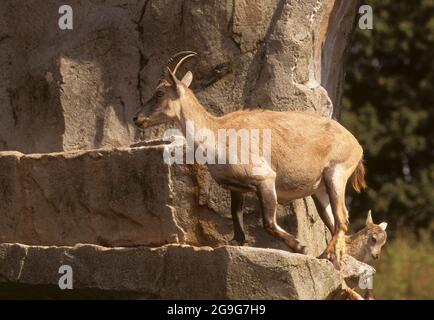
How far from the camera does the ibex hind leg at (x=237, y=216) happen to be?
1466 cm

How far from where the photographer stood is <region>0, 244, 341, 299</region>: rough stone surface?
13.8m

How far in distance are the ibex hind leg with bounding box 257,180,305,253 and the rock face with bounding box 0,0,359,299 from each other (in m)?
0.47

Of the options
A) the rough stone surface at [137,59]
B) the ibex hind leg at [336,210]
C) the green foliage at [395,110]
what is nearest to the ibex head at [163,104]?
the rough stone surface at [137,59]

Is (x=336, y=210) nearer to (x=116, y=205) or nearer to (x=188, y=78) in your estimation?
(x=188, y=78)

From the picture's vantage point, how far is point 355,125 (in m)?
31.2

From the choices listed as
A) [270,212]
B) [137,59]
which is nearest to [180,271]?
[270,212]

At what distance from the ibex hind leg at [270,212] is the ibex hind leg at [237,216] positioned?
0.35 meters

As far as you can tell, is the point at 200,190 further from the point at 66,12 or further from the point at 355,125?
the point at 355,125

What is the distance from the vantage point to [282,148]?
14.8 metres

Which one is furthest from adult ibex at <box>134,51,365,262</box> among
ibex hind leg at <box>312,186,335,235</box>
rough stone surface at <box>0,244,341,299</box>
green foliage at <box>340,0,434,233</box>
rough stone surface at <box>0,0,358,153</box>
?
green foliage at <box>340,0,434,233</box>

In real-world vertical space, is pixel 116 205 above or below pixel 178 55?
below

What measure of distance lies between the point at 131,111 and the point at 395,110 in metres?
16.1

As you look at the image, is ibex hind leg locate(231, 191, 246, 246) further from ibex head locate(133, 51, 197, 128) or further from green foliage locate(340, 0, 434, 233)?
green foliage locate(340, 0, 434, 233)

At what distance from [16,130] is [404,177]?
54.2 ft
